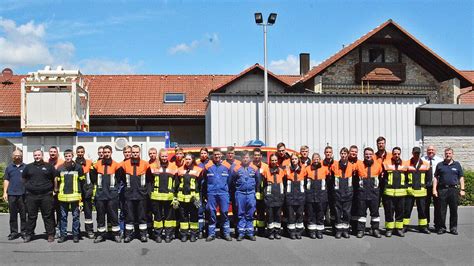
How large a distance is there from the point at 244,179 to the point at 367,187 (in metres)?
2.30

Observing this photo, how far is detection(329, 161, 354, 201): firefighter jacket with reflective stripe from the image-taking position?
10031mm

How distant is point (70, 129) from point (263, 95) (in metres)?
7.20

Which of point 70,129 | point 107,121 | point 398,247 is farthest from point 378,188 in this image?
point 107,121

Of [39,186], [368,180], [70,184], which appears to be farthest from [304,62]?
[39,186]

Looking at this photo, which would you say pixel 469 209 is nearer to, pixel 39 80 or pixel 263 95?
pixel 263 95

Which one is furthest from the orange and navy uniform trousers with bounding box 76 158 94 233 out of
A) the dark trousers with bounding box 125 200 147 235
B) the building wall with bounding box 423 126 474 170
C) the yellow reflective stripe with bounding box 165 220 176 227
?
the building wall with bounding box 423 126 474 170

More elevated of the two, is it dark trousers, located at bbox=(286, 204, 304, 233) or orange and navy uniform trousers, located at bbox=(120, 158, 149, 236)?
Result: orange and navy uniform trousers, located at bbox=(120, 158, 149, 236)

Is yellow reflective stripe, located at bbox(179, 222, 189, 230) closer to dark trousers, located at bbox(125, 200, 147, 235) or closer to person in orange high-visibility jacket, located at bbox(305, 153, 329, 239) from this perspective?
dark trousers, located at bbox(125, 200, 147, 235)

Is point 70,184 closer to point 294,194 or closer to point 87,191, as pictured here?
point 87,191

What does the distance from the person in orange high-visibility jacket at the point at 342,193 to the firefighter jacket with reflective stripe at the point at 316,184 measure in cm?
19

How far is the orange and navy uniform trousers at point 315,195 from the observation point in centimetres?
1005

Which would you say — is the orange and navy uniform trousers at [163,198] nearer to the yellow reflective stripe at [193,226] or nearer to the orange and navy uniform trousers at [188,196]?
the orange and navy uniform trousers at [188,196]

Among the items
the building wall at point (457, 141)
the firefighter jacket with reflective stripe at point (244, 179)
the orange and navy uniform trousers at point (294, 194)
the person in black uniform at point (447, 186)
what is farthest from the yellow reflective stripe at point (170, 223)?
the building wall at point (457, 141)

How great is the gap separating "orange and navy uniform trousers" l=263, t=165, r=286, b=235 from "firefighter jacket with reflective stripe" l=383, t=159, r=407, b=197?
1974 mm
